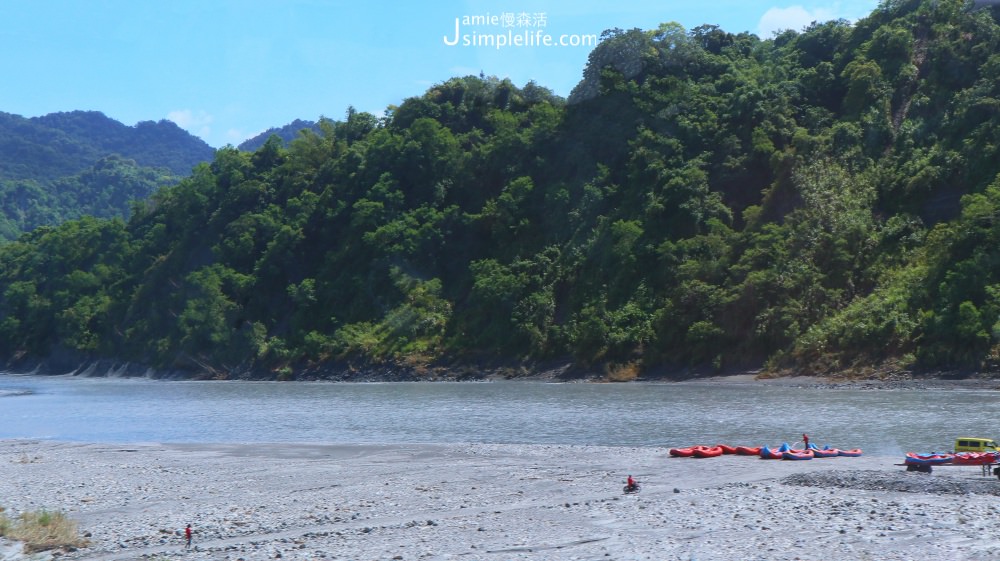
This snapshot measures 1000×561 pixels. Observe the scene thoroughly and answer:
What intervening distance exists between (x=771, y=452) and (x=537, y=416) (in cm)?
1427

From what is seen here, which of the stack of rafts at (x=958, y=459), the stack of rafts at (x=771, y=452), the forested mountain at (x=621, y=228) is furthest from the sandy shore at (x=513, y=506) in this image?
the forested mountain at (x=621, y=228)

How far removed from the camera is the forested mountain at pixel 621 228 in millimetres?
49781

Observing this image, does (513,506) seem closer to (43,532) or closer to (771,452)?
(43,532)

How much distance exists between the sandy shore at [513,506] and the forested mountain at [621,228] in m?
24.6

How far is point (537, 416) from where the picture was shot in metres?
37.6

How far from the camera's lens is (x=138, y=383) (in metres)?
76.0

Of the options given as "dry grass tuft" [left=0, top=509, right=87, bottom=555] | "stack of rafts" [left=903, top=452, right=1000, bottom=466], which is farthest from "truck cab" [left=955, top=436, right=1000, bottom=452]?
"dry grass tuft" [left=0, top=509, right=87, bottom=555]

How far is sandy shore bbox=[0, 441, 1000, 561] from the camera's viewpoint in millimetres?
15109

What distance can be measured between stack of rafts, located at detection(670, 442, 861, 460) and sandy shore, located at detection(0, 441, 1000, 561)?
356 mm

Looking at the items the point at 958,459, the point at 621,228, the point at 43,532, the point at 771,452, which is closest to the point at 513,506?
the point at 43,532

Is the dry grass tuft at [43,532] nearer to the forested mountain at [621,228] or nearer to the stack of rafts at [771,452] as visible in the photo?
the stack of rafts at [771,452]

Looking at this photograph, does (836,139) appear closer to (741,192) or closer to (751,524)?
(741,192)

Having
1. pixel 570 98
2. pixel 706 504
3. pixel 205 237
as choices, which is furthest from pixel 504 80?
pixel 706 504

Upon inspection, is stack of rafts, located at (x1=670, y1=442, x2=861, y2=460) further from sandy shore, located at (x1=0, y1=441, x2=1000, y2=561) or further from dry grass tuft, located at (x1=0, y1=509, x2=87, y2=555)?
dry grass tuft, located at (x1=0, y1=509, x2=87, y2=555)
